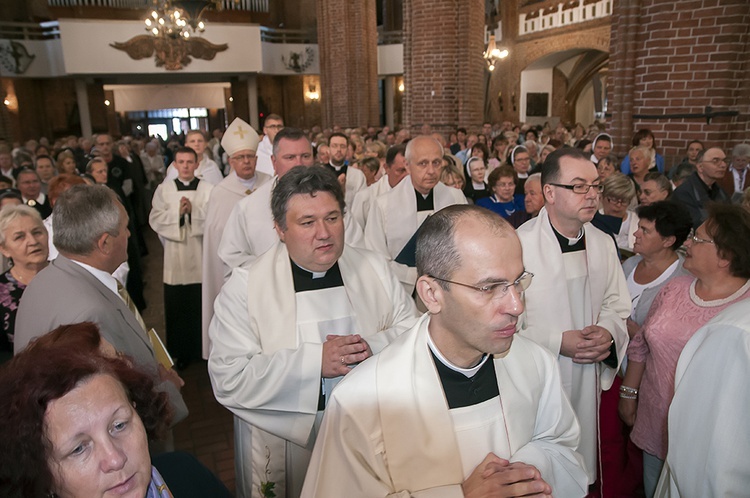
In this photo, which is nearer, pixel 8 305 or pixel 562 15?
pixel 8 305

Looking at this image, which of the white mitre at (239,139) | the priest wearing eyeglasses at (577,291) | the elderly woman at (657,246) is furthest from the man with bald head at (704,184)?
the white mitre at (239,139)

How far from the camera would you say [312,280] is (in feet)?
8.29

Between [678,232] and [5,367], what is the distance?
3.28m

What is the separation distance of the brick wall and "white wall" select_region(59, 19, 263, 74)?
16.4 metres

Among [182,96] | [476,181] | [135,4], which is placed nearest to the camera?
[476,181]

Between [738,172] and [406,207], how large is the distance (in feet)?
12.0

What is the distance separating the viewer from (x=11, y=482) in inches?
47.4

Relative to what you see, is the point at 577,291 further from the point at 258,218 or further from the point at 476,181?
the point at 476,181

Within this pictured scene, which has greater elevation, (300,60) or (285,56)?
(285,56)

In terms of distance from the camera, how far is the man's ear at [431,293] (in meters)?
1.71

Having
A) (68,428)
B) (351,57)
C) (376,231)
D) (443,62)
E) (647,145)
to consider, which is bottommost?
(376,231)

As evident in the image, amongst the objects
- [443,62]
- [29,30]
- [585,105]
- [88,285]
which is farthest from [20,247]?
[585,105]

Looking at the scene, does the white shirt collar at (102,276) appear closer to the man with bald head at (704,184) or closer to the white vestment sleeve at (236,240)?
the white vestment sleeve at (236,240)

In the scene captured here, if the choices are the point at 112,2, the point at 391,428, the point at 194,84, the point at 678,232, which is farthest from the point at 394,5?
the point at 391,428
